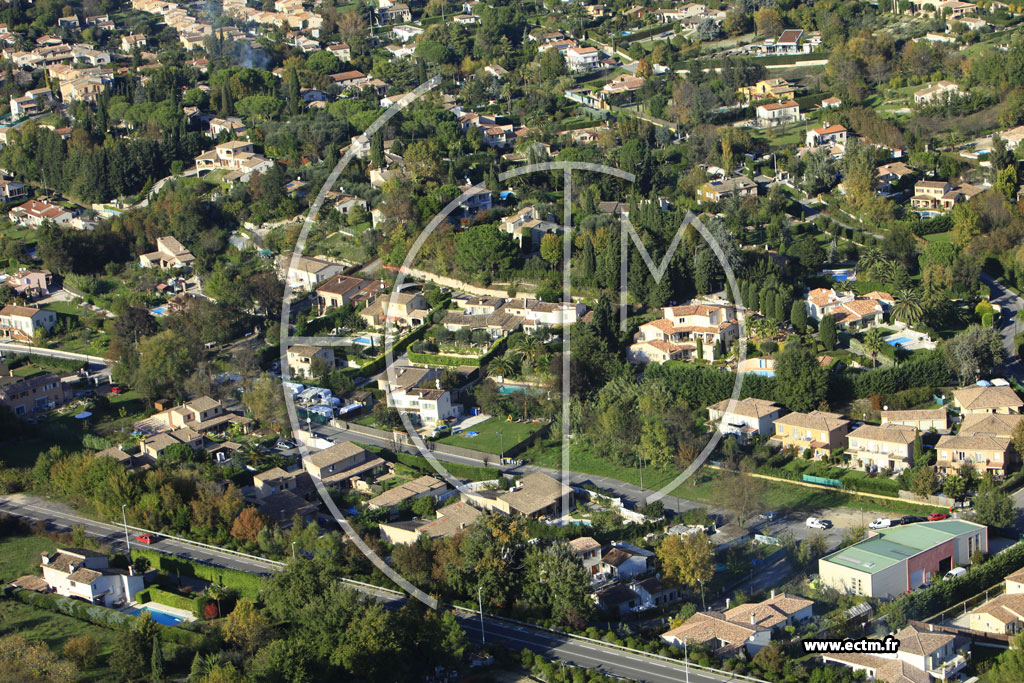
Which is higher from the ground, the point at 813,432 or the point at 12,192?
the point at 12,192

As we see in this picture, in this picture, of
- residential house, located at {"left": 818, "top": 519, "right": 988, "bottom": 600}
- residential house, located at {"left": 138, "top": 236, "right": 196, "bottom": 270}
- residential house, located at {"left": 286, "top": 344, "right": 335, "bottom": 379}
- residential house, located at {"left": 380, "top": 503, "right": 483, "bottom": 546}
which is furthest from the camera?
residential house, located at {"left": 138, "top": 236, "right": 196, "bottom": 270}

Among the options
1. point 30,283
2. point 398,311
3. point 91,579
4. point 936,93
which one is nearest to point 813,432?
point 398,311

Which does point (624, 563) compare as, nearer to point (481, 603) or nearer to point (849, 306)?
point (481, 603)

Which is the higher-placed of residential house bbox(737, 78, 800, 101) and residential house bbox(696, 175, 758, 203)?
residential house bbox(737, 78, 800, 101)

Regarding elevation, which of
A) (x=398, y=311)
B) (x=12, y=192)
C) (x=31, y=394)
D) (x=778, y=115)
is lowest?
(x=31, y=394)

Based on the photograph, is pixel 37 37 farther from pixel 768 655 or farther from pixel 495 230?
pixel 768 655

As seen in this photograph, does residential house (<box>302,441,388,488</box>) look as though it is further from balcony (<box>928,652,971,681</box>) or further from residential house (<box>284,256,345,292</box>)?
balcony (<box>928,652,971,681</box>)

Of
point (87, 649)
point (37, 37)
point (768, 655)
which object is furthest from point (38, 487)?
point (37, 37)

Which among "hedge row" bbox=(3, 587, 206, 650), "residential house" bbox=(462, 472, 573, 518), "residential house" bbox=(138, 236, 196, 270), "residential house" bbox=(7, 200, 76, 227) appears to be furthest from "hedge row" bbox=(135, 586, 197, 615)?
"residential house" bbox=(7, 200, 76, 227)
